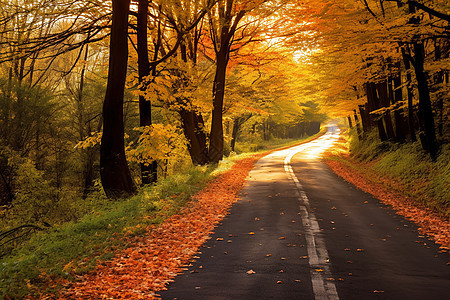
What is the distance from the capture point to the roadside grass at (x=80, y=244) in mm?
4938

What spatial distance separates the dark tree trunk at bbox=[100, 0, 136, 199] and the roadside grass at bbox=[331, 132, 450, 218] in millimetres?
9446

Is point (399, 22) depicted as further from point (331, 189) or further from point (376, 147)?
point (376, 147)

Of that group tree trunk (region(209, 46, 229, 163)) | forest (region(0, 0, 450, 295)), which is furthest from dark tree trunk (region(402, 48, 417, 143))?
tree trunk (region(209, 46, 229, 163))

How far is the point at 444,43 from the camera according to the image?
15.7m

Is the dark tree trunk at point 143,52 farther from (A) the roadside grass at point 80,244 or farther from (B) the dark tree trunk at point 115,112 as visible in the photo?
(A) the roadside grass at point 80,244

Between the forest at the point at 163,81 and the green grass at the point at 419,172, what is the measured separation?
0.22 metres

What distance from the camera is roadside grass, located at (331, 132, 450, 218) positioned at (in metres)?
12.2

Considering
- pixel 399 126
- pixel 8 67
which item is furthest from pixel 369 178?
pixel 8 67

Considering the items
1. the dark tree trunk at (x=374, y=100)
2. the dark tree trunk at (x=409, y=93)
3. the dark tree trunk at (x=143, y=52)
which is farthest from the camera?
the dark tree trunk at (x=374, y=100)

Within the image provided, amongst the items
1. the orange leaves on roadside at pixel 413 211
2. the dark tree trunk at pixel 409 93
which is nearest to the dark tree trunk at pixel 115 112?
the orange leaves on roadside at pixel 413 211

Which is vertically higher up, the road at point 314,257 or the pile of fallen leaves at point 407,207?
the road at point 314,257

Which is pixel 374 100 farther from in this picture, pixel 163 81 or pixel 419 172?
pixel 163 81

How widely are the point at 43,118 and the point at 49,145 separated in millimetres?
1976

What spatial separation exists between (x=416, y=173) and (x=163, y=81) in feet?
35.8
